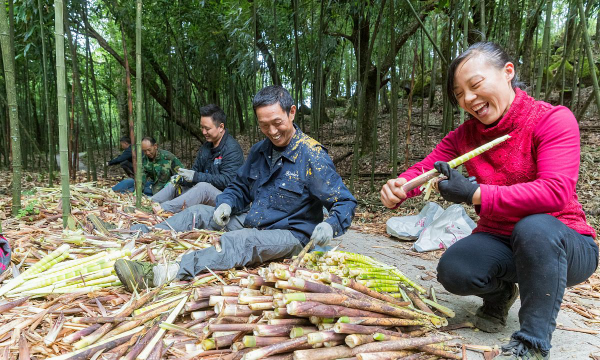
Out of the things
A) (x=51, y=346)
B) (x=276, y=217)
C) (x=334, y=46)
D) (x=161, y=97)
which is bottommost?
(x=51, y=346)

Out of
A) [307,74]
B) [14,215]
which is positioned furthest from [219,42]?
[14,215]

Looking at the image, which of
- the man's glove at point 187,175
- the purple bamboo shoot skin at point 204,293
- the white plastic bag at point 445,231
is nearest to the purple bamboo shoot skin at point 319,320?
the purple bamboo shoot skin at point 204,293

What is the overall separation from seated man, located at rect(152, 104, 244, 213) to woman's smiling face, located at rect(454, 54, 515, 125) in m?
2.70

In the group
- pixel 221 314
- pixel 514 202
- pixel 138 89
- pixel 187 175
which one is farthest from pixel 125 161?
pixel 514 202

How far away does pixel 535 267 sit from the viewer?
1362 millimetres

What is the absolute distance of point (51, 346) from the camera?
1.47 metres

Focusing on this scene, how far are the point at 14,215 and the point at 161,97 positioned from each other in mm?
6631

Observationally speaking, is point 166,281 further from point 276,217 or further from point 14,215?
point 14,215

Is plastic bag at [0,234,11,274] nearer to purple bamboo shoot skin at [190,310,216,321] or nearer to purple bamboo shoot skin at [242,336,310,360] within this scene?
purple bamboo shoot skin at [190,310,216,321]

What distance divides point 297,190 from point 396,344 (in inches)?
46.4

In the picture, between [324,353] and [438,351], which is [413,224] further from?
[324,353]

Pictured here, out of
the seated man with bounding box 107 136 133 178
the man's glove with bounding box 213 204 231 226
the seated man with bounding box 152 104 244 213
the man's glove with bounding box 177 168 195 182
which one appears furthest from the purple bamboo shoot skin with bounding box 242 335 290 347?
the seated man with bounding box 107 136 133 178

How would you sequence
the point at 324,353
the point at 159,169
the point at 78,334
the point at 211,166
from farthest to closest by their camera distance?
1. the point at 159,169
2. the point at 211,166
3. the point at 78,334
4. the point at 324,353

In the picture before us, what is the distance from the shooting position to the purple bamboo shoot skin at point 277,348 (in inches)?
50.1
